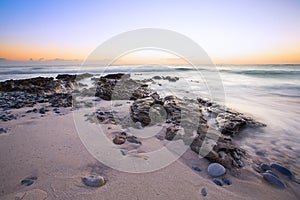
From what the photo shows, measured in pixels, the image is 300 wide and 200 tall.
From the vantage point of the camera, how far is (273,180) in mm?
2076

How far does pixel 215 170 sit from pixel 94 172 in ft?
4.85

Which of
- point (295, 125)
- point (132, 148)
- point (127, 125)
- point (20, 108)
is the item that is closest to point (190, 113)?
point (127, 125)

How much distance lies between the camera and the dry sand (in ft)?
5.53

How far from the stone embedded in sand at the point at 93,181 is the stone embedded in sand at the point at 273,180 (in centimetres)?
199

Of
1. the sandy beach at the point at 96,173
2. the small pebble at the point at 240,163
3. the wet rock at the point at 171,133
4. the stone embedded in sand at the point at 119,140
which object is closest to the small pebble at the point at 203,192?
the sandy beach at the point at 96,173

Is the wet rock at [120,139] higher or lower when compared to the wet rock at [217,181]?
higher

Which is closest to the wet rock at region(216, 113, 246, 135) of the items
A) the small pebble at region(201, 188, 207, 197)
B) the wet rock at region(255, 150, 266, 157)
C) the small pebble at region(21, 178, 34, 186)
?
the wet rock at region(255, 150, 266, 157)

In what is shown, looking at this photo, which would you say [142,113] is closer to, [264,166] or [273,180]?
[264,166]

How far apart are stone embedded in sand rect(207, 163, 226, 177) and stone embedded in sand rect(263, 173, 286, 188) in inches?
21.1

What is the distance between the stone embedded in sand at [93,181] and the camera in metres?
1.79

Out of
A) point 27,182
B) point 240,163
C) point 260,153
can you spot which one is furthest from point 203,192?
point 27,182

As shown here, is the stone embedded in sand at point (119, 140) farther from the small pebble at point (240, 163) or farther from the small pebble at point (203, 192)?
the small pebble at point (240, 163)

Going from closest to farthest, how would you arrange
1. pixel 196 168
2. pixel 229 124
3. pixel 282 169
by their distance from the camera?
pixel 196 168, pixel 282 169, pixel 229 124

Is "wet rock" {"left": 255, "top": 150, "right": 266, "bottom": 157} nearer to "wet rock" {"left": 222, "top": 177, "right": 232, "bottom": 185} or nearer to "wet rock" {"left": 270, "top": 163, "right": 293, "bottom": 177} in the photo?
"wet rock" {"left": 270, "top": 163, "right": 293, "bottom": 177}
